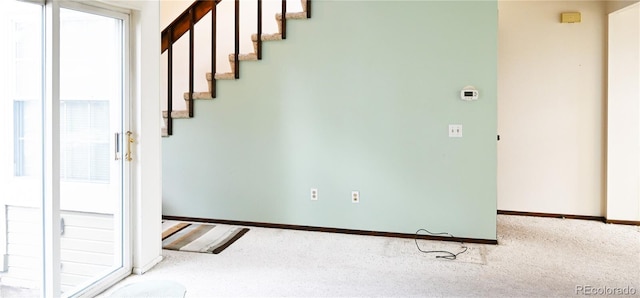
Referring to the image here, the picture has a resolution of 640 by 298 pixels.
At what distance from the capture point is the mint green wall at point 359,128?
3.96m

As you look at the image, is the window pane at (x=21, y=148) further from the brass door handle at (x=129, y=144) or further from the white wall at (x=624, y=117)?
the white wall at (x=624, y=117)

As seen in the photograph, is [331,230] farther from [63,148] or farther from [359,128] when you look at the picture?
[63,148]

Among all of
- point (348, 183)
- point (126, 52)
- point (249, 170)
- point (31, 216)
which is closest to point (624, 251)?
point (348, 183)

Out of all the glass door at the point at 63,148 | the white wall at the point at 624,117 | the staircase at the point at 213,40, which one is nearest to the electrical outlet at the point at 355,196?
the staircase at the point at 213,40

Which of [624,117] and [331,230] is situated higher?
[624,117]

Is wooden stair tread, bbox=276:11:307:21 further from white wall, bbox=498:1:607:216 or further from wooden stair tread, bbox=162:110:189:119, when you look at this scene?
white wall, bbox=498:1:607:216

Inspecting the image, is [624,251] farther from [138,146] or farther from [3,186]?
[3,186]

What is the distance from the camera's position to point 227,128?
4.49 metres

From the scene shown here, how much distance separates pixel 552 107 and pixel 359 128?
219 cm

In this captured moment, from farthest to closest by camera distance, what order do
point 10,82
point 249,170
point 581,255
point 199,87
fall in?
point 199,87 < point 249,170 < point 581,255 < point 10,82

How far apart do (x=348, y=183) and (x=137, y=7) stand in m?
2.32

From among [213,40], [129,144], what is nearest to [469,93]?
[213,40]

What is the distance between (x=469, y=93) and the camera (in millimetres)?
3916

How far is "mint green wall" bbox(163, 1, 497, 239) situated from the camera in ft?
13.0
